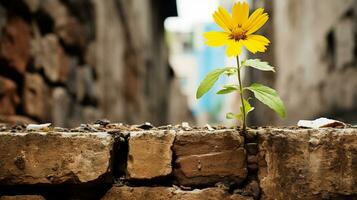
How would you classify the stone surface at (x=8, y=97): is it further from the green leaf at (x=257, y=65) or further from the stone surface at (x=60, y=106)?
the green leaf at (x=257, y=65)

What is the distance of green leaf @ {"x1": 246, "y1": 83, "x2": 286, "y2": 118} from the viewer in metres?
1.07

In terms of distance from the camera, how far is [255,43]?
1.09 meters

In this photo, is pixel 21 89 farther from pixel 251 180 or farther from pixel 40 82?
pixel 251 180

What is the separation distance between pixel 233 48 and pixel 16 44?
148 centimetres

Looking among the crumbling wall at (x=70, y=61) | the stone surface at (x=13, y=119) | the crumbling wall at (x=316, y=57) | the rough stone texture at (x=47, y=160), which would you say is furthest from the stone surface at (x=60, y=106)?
the crumbling wall at (x=316, y=57)

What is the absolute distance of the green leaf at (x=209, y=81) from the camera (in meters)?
Answer: 1.10

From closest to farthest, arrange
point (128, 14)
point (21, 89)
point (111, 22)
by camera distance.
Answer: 1. point (21, 89)
2. point (111, 22)
3. point (128, 14)

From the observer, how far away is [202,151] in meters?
1.12

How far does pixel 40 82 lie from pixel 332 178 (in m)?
1.82

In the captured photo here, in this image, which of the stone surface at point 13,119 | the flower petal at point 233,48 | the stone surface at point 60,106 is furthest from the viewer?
the stone surface at point 60,106

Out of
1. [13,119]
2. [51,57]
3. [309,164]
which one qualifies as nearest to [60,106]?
[51,57]

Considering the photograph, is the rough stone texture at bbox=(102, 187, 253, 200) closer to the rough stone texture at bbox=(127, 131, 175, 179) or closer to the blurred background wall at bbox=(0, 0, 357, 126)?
the rough stone texture at bbox=(127, 131, 175, 179)

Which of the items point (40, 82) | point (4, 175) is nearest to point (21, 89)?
point (40, 82)

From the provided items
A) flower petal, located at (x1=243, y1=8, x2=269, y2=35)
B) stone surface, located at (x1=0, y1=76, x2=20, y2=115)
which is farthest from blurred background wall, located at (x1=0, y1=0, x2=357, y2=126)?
flower petal, located at (x1=243, y1=8, x2=269, y2=35)
